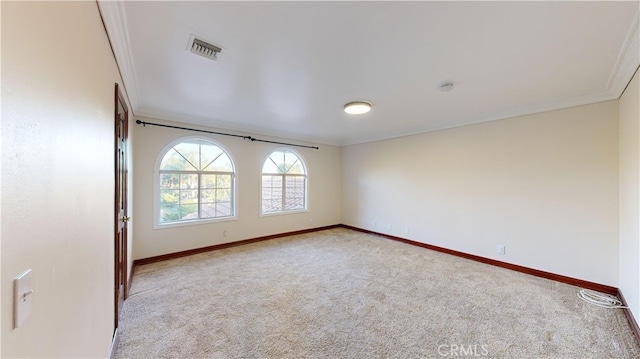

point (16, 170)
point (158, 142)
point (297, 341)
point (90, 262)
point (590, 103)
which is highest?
point (590, 103)

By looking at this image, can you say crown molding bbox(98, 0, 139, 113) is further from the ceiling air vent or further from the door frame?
the ceiling air vent

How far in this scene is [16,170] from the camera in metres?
0.61

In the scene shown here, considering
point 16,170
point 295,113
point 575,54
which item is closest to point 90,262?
point 16,170

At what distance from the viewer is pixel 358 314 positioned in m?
2.38

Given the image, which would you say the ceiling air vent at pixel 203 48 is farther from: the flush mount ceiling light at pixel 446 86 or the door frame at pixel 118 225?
the flush mount ceiling light at pixel 446 86

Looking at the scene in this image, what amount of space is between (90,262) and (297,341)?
154cm

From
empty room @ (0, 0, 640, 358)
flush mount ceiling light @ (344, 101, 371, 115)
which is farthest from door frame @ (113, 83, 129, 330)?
flush mount ceiling light @ (344, 101, 371, 115)

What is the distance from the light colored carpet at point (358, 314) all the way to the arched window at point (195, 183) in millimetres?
889

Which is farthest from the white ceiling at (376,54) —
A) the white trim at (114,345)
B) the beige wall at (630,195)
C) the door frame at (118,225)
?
the white trim at (114,345)

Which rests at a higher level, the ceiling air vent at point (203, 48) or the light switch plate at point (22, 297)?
the ceiling air vent at point (203, 48)

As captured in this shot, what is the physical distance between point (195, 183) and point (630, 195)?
5.64m

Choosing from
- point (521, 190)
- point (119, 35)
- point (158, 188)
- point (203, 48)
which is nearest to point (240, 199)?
point (158, 188)

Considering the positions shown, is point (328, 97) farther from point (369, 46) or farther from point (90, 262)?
point (90, 262)

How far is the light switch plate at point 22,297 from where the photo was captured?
60 centimetres
